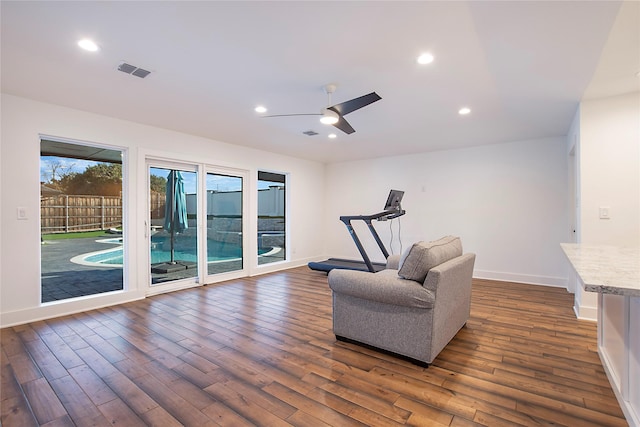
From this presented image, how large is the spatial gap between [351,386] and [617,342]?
1.80 m

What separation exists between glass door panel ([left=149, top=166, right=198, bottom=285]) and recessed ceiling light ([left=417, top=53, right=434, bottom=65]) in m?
3.94

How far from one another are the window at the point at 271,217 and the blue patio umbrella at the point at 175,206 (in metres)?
1.57

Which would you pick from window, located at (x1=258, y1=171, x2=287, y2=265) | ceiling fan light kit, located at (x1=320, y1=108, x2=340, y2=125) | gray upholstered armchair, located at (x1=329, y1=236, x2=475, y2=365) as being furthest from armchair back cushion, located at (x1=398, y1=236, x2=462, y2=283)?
window, located at (x1=258, y1=171, x2=287, y2=265)

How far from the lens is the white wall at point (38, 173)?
322 cm

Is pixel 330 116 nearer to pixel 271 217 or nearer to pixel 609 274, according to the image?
pixel 609 274

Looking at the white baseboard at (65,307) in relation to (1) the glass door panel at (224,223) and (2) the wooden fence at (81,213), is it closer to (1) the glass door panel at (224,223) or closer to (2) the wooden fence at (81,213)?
(2) the wooden fence at (81,213)

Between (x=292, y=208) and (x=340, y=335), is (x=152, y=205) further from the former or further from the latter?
(x=340, y=335)

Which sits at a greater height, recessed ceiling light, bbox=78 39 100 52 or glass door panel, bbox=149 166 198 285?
recessed ceiling light, bbox=78 39 100 52

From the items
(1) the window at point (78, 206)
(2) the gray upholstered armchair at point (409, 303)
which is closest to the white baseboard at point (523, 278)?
(2) the gray upholstered armchair at point (409, 303)

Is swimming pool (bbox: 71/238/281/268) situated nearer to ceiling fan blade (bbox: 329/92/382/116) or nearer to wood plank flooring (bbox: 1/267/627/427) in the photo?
wood plank flooring (bbox: 1/267/627/427)

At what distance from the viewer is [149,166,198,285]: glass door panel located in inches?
181

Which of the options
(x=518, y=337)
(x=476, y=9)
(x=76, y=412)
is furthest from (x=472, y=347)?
(x=76, y=412)

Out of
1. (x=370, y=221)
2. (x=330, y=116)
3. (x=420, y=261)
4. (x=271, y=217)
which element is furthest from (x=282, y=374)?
(x=271, y=217)

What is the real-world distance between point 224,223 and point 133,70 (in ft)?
10.8
